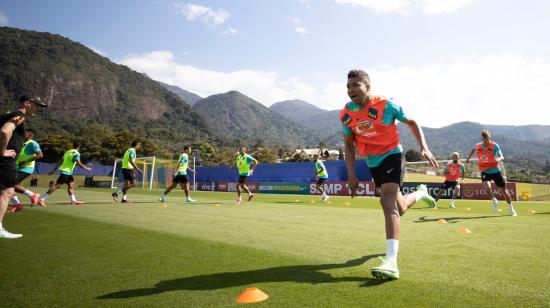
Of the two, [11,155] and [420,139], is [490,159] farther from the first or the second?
[11,155]

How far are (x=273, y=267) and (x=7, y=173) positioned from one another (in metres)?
4.93

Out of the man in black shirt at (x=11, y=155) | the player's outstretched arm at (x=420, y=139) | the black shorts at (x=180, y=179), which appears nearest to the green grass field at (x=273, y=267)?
the man in black shirt at (x=11, y=155)

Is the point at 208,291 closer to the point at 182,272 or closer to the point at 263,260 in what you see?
the point at 182,272

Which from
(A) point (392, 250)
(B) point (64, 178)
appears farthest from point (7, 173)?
(B) point (64, 178)

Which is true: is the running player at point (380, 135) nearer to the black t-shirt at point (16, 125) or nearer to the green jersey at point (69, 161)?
the black t-shirt at point (16, 125)

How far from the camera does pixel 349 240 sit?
16.9 feet

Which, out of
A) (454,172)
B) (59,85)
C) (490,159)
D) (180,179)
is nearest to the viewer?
(490,159)

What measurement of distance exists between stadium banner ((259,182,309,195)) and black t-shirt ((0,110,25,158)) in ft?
74.1

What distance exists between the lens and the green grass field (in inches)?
101

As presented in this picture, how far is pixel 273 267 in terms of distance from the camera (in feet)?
11.6

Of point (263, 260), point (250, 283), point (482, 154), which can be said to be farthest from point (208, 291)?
point (482, 154)

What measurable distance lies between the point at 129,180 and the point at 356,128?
40.5 ft

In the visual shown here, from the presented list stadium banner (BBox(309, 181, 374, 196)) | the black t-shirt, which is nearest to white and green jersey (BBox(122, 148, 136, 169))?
the black t-shirt

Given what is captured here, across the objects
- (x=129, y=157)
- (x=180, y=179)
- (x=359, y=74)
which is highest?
Result: (x=359, y=74)
